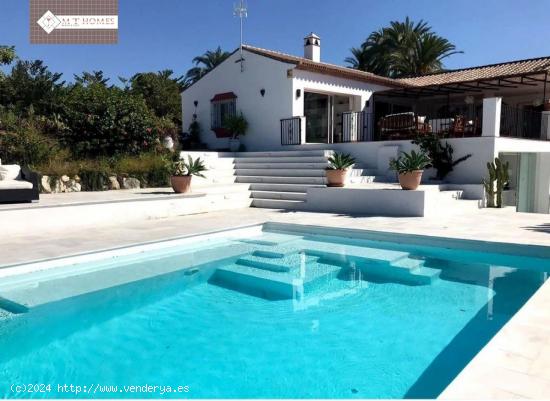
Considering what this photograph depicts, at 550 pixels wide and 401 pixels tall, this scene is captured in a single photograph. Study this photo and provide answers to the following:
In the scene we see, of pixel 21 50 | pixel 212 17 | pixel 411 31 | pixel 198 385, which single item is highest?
pixel 411 31

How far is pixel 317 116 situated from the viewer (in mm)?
19688

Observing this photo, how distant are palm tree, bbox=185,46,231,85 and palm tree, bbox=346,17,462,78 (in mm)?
13767

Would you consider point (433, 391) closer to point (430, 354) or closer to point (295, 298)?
point (430, 354)

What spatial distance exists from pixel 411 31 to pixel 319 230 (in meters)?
26.0

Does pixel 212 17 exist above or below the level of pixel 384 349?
above

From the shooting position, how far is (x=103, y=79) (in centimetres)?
3606

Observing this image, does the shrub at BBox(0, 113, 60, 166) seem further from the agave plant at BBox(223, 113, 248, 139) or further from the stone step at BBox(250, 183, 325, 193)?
the agave plant at BBox(223, 113, 248, 139)

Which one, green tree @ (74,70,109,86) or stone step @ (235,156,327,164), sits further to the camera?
green tree @ (74,70,109,86)

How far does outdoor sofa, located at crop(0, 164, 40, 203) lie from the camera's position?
8914 mm

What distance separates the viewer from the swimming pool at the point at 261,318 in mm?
3400

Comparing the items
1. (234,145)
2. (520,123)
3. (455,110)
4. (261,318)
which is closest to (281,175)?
(234,145)

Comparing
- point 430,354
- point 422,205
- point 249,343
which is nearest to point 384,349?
point 430,354

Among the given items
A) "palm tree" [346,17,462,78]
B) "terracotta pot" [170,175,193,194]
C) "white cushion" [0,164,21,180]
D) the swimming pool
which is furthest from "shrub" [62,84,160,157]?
"palm tree" [346,17,462,78]

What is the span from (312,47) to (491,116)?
402 inches
